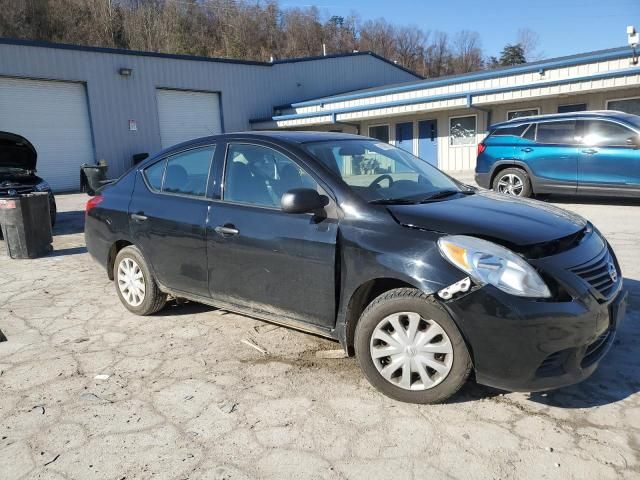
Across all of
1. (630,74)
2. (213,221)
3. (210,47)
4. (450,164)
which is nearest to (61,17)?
(210,47)

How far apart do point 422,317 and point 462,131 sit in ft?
58.4

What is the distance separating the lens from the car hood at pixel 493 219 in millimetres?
2828

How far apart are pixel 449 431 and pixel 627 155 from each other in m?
8.32

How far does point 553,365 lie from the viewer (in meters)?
2.64

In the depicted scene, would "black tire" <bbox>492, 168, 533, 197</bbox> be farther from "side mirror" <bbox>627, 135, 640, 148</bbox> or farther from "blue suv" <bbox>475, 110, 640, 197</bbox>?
"side mirror" <bbox>627, 135, 640, 148</bbox>

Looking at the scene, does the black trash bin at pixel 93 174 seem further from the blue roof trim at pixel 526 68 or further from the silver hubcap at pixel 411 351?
the silver hubcap at pixel 411 351

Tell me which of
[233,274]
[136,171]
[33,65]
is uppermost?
[33,65]

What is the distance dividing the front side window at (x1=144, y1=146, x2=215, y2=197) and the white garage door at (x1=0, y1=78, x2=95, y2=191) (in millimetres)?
16361

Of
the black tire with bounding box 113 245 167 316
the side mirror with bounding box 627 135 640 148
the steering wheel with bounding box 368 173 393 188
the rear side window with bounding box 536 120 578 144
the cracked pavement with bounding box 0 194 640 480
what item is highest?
the rear side window with bounding box 536 120 578 144

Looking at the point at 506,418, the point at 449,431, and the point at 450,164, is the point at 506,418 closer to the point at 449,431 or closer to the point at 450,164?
the point at 449,431

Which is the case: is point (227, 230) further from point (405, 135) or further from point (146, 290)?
point (405, 135)

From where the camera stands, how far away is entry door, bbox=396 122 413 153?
2106cm

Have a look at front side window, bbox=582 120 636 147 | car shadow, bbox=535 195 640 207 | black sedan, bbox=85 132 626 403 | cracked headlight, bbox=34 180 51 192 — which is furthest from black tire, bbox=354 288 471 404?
car shadow, bbox=535 195 640 207

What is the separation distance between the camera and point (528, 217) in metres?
3.13
